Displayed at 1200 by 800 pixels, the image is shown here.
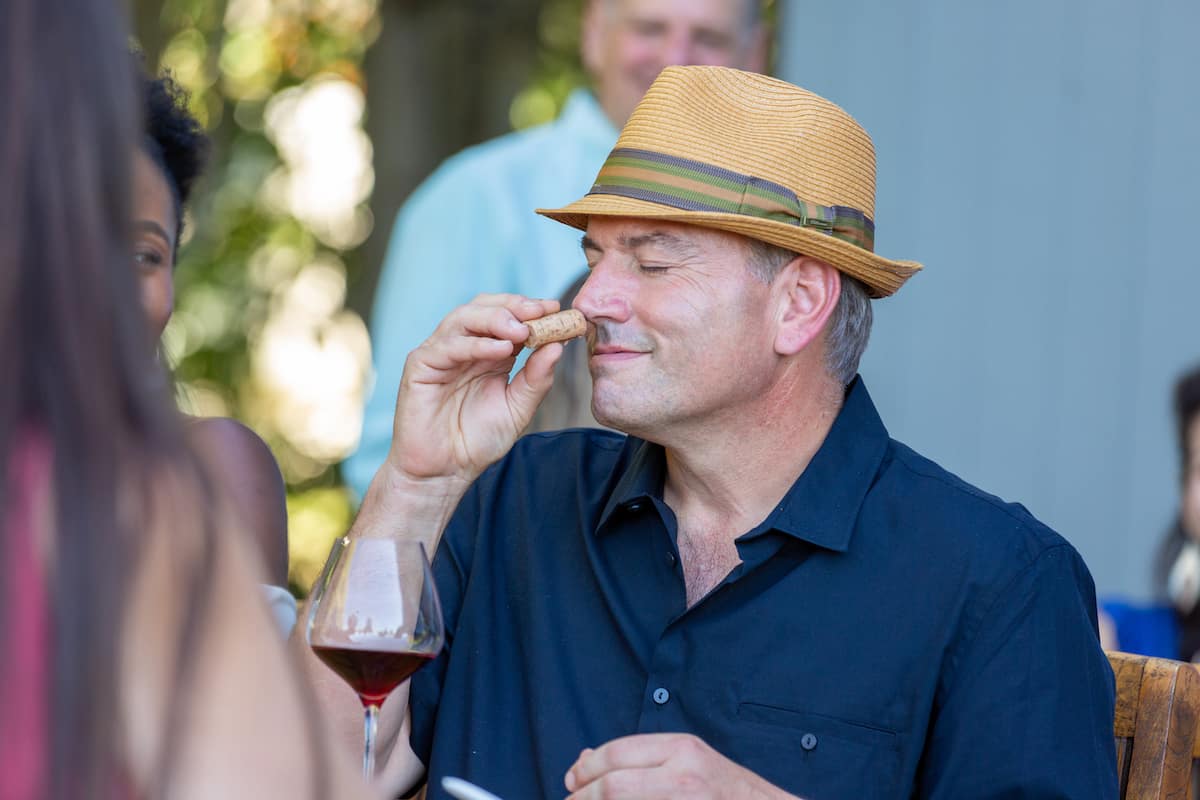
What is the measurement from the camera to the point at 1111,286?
4.53 m

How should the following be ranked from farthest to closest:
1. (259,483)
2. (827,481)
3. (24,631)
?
1. (259,483)
2. (827,481)
3. (24,631)

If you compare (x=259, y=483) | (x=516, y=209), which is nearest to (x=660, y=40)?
(x=516, y=209)

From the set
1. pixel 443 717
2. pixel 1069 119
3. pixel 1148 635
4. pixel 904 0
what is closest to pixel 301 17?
pixel 904 0

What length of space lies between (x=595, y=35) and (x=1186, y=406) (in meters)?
2.05

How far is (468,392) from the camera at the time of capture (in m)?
2.70

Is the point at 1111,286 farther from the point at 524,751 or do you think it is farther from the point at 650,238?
the point at 524,751

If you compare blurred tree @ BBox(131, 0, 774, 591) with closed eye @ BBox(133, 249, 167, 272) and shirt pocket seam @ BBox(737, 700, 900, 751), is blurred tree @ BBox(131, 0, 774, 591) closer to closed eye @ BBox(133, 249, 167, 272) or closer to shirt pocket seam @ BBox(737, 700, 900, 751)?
closed eye @ BBox(133, 249, 167, 272)

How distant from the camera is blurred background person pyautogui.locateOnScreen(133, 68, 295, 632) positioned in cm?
281

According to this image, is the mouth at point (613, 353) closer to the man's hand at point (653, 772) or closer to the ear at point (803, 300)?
the ear at point (803, 300)

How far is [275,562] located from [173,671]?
6.11ft

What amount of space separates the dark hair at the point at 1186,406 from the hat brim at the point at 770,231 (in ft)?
6.39

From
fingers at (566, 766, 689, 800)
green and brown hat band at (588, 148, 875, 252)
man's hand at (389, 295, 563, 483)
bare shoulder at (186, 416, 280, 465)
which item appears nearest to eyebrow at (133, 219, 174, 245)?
bare shoulder at (186, 416, 280, 465)

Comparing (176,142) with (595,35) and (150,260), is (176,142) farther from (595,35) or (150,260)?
(595,35)

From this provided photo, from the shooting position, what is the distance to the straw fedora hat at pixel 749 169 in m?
2.62
